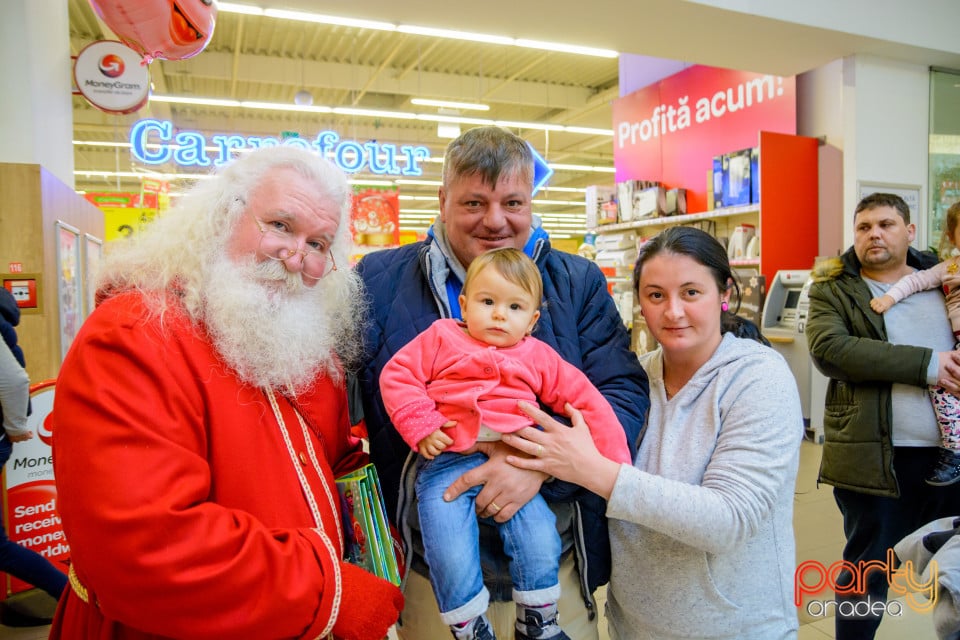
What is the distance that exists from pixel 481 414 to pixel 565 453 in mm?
210

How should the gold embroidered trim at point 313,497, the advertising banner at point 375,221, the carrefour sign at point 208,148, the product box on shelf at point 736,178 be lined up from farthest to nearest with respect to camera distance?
1. the advertising banner at point 375,221
2. the carrefour sign at point 208,148
3. the product box on shelf at point 736,178
4. the gold embroidered trim at point 313,497

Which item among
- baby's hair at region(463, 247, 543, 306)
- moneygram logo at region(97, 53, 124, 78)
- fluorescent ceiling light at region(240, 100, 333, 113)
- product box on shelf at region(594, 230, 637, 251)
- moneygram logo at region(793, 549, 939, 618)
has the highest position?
fluorescent ceiling light at region(240, 100, 333, 113)

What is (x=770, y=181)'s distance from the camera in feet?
19.0

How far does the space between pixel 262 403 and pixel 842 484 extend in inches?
95.5

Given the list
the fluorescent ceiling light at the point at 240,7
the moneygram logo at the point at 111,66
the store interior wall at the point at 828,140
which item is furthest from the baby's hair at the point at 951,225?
the moneygram logo at the point at 111,66

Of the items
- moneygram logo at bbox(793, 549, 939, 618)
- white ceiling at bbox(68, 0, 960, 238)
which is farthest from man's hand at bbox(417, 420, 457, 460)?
white ceiling at bbox(68, 0, 960, 238)

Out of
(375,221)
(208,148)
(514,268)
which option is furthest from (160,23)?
(208,148)

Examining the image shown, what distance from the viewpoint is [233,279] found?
1.28 m

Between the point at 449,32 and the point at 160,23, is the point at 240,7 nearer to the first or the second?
the point at 449,32

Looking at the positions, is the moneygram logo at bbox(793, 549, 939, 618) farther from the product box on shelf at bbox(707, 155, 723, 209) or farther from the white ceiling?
the white ceiling

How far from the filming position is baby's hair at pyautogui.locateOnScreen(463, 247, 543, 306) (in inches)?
59.4

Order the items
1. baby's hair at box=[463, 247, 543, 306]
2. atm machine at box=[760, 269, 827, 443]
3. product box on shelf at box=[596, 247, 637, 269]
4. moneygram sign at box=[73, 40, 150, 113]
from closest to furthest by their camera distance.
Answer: baby's hair at box=[463, 247, 543, 306]
moneygram sign at box=[73, 40, 150, 113]
atm machine at box=[760, 269, 827, 443]
product box on shelf at box=[596, 247, 637, 269]

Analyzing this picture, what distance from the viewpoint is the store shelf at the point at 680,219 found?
6047mm

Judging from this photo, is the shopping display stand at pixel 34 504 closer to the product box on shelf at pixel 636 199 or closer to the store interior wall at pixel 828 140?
the product box on shelf at pixel 636 199
